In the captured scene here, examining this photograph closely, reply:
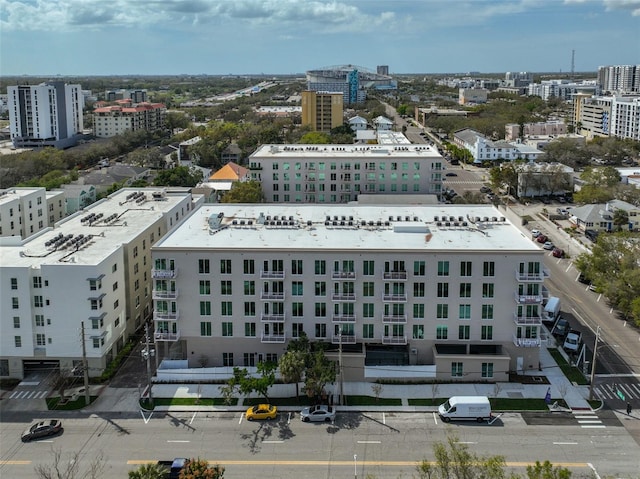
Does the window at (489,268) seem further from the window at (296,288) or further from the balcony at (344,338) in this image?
the window at (296,288)

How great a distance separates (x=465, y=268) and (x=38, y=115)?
123m

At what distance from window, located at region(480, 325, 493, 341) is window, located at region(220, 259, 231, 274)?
15921mm

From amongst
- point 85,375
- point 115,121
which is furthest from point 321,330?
point 115,121

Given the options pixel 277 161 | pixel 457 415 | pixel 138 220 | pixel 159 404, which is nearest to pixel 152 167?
pixel 277 161

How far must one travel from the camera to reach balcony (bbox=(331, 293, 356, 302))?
38.3 metres

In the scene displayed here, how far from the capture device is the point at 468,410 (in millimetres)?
33594

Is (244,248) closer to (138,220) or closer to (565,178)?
(138,220)

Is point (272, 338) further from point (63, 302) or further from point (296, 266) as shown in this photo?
point (63, 302)

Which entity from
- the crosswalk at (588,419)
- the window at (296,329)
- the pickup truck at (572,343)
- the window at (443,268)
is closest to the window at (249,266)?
the window at (296,329)

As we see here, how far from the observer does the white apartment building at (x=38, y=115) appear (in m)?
134

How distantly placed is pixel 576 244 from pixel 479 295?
3605cm

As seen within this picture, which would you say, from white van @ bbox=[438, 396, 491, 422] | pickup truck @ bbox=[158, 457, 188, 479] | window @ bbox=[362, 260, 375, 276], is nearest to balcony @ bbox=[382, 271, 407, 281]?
window @ bbox=[362, 260, 375, 276]

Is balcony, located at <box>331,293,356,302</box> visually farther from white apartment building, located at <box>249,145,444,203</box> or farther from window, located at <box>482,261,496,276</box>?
white apartment building, located at <box>249,145,444,203</box>

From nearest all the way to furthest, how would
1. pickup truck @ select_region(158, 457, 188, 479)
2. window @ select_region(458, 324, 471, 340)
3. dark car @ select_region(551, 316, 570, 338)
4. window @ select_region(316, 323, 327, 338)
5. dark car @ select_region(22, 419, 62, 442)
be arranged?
1. pickup truck @ select_region(158, 457, 188, 479)
2. dark car @ select_region(22, 419, 62, 442)
3. window @ select_region(458, 324, 471, 340)
4. window @ select_region(316, 323, 327, 338)
5. dark car @ select_region(551, 316, 570, 338)
